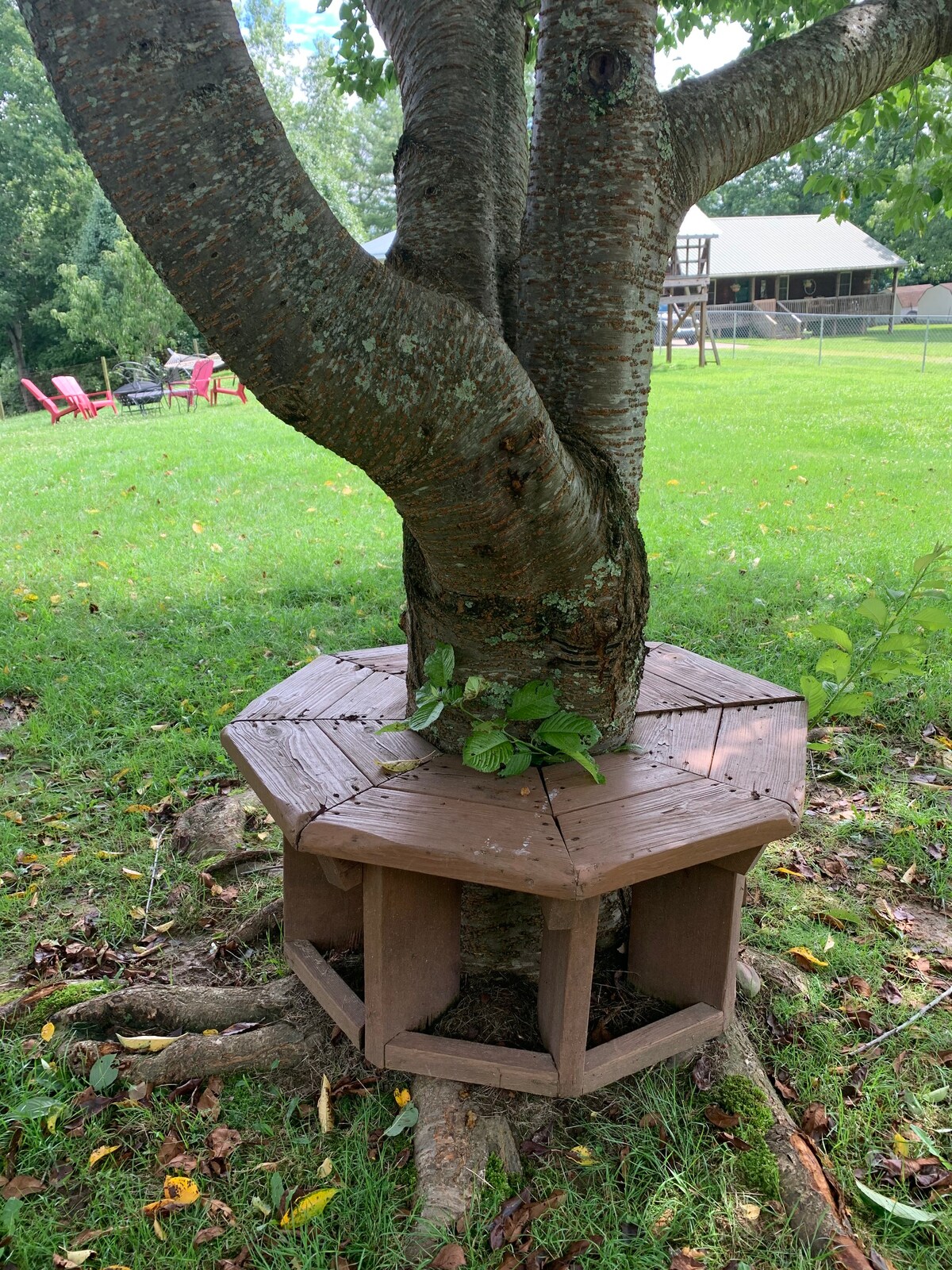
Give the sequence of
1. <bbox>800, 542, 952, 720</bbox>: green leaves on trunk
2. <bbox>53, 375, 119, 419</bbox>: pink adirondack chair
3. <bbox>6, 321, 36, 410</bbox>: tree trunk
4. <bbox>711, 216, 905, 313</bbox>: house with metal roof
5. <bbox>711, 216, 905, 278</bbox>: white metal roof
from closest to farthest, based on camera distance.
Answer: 1. <bbox>800, 542, 952, 720</bbox>: green leaves on trunk
2. <bbox>53, 375, 119, 419</bbox>: pink adirondack chair
3. <bbox>6, 321, 36, 410</bbox>: tree trunk
4. <bbox>711, 216, 905, 278</bbox>: white metal roof
5. <bbox>711, 216, 905, 313</bbox>: house with metal roof

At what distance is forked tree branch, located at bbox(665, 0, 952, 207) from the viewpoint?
7.19ft

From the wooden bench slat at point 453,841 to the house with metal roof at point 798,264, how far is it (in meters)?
40.4

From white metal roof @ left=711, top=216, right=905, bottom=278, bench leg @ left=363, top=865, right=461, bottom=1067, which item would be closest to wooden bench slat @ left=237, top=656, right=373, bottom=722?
bench leg @ left=363, top=865, right=461, bottom=1067

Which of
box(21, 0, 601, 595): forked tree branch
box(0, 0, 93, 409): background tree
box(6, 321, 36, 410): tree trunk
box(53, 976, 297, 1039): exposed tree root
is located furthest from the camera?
box(6, 321, 36, 410): tree trunk

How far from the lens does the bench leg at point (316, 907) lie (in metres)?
2.55

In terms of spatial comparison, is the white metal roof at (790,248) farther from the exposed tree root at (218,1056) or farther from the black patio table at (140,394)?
the exposed tree root at (218,1056)

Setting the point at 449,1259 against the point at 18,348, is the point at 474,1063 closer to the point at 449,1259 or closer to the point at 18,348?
the point at 449,1259

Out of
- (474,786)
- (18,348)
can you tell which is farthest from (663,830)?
(18,348)

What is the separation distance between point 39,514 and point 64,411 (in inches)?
462

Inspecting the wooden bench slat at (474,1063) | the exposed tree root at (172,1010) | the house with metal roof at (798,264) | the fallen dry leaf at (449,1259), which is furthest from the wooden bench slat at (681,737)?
the house with metal roof at (798,264)

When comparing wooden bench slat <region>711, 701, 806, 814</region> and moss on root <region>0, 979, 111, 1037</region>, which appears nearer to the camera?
wooden bench slat <region>711, 701, 806, 814</region>

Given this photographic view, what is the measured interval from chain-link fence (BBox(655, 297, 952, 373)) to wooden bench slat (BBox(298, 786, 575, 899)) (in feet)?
64.3

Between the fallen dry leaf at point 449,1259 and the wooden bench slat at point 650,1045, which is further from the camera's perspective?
the wooden bench slat at point 650,1045

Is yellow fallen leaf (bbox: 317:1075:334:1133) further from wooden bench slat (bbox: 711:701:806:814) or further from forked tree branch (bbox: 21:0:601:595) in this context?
forked tree branch (bbox: 21:0:601:595)
